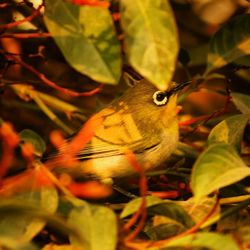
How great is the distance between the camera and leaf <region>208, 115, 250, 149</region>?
2230 millimetres

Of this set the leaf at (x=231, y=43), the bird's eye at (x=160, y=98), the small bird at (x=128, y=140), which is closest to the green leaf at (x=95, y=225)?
the leaf at (x=231, y=43)

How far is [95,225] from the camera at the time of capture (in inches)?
62.3

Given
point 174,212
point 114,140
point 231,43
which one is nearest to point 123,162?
point 114,140

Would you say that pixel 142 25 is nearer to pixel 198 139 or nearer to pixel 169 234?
pixel 169 234

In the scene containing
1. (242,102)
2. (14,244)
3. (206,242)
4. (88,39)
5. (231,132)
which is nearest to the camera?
(14,244)

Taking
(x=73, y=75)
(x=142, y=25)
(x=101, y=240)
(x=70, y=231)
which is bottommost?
(x=73, y=75)

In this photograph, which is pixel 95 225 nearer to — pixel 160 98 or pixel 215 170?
pixel 215 170

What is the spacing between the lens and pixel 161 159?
2994 mm

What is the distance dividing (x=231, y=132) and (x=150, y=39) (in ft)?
2.29

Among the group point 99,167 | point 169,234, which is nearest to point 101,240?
point 169,234

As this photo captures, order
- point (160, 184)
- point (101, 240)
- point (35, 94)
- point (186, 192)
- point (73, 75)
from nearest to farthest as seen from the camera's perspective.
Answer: point (101, 240) < point (186, 192) < point (160, 184) < point (35, 94) < point (73, 75)

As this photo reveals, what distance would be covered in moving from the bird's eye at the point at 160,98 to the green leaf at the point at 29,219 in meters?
1.59

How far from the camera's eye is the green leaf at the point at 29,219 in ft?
4.80

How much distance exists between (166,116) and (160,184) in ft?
1.74
